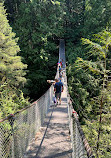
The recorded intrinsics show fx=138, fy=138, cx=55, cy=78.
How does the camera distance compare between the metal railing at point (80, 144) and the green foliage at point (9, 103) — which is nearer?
the metal railing at point (80, 144)

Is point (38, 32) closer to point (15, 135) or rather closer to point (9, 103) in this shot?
point (9, 103)

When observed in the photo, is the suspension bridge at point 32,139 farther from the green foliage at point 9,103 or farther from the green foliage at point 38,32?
the green foliage at point 38,32

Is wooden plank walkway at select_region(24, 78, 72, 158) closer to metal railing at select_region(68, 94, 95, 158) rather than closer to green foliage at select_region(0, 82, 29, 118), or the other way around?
metal railing at select_region(68, 94, 95, 158)

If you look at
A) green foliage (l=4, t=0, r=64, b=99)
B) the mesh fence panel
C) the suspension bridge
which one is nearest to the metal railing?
the suspension bridge

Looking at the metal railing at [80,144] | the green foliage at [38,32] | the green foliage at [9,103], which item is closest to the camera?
the metal railing at [80,144]

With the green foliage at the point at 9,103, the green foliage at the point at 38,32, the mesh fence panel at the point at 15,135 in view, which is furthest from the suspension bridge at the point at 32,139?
the green foliage at the point at 38,32

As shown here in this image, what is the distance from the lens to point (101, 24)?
518 inches

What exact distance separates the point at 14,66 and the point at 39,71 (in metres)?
5.80

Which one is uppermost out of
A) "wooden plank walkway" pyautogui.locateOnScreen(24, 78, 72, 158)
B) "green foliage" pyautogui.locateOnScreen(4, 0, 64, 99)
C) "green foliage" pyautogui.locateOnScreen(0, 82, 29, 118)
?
"green foliage" pyautogui.locateOnScreen(4, 0, 64, 99)

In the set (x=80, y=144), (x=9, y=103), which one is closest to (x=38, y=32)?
(x=9, y=103)

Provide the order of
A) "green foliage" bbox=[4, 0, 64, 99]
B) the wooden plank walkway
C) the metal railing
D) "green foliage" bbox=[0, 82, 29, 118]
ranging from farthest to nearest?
"green foliage" bbox=[4, 0, 64, 99], "green foliage" bbox=[0, 82, 29, 118], the wooden plank walkway, the metal railing

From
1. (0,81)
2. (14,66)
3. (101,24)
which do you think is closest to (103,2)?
(101,24)

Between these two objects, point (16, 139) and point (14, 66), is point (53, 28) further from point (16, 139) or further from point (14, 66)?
point (16, 139)

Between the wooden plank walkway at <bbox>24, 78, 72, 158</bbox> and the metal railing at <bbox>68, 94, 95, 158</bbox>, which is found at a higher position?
the metal railing at <bbox>68, 94, 95, 158</bbox>
